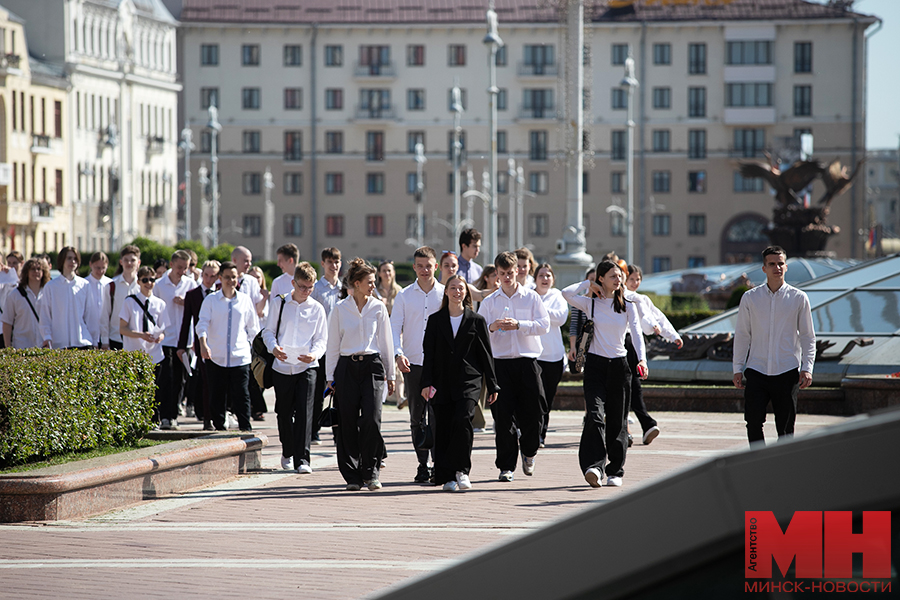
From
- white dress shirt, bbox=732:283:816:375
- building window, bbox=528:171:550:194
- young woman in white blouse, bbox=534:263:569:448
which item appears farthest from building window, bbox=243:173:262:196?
white dress shirt, bbox=732:283:816:375

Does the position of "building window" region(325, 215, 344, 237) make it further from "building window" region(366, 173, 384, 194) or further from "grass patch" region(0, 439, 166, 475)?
"grass patch" region(0, 439, 166, 475)

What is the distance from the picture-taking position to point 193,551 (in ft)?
25.1

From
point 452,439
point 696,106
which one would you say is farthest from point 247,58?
point 452,439

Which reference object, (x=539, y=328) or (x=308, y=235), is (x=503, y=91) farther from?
(x=539, y=328)

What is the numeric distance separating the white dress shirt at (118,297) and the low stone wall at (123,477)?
162 inches

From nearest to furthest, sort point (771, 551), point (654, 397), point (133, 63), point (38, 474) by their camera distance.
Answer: point (771, 551) → point (38, 474) → point (654, 397) → point (133, 63)

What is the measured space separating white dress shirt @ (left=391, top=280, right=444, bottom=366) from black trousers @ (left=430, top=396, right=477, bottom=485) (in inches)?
37.3

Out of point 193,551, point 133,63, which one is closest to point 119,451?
point 193,551

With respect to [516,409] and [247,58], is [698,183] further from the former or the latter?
[516,409]

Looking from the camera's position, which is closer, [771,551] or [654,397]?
[771,551]

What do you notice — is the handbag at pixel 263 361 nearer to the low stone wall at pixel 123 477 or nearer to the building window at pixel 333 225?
the low stone wall at pixel 123 477

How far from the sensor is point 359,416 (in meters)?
10.5

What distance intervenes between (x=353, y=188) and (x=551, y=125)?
50.4 ft

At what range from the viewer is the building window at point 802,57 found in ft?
283
